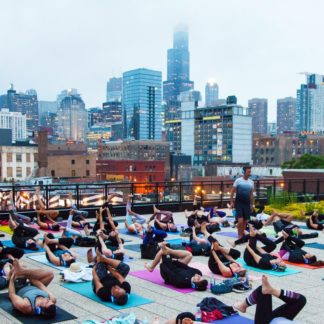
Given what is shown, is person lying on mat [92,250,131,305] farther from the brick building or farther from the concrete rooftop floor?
the brick building

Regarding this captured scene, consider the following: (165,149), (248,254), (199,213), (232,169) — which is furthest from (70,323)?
(165,149)

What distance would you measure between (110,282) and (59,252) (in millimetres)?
2740

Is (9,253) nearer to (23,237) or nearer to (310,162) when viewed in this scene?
(23,237)

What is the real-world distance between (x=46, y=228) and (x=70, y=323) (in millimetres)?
7935

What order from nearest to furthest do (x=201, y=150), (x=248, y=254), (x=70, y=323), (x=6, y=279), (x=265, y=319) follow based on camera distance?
(x=265, y=319)
(x=70, y=323)
(x=6, y=279)
(x=248, y=254)
(x=201, y=150)

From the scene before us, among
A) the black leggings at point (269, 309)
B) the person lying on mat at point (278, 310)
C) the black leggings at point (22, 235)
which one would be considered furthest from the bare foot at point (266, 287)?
the black leggings at point (22, 235)

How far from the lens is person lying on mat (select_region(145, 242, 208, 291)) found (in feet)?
25.6

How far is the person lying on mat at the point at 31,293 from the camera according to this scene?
6.36m

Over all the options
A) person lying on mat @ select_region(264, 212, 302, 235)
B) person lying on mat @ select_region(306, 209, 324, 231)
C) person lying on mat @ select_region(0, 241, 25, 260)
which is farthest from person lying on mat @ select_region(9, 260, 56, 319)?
person lying on mat @ select_region(306, 209, 324, 231)

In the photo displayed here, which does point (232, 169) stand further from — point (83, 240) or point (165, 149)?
point (83, 240)

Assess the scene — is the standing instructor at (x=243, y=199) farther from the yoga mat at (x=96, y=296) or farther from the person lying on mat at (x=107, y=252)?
the yoga mat at (x=96, y=296)

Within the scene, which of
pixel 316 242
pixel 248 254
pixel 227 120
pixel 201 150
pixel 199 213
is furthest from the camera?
pixel 201 150

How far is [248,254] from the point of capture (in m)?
9.58

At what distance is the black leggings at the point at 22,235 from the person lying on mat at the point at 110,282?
4.14m
